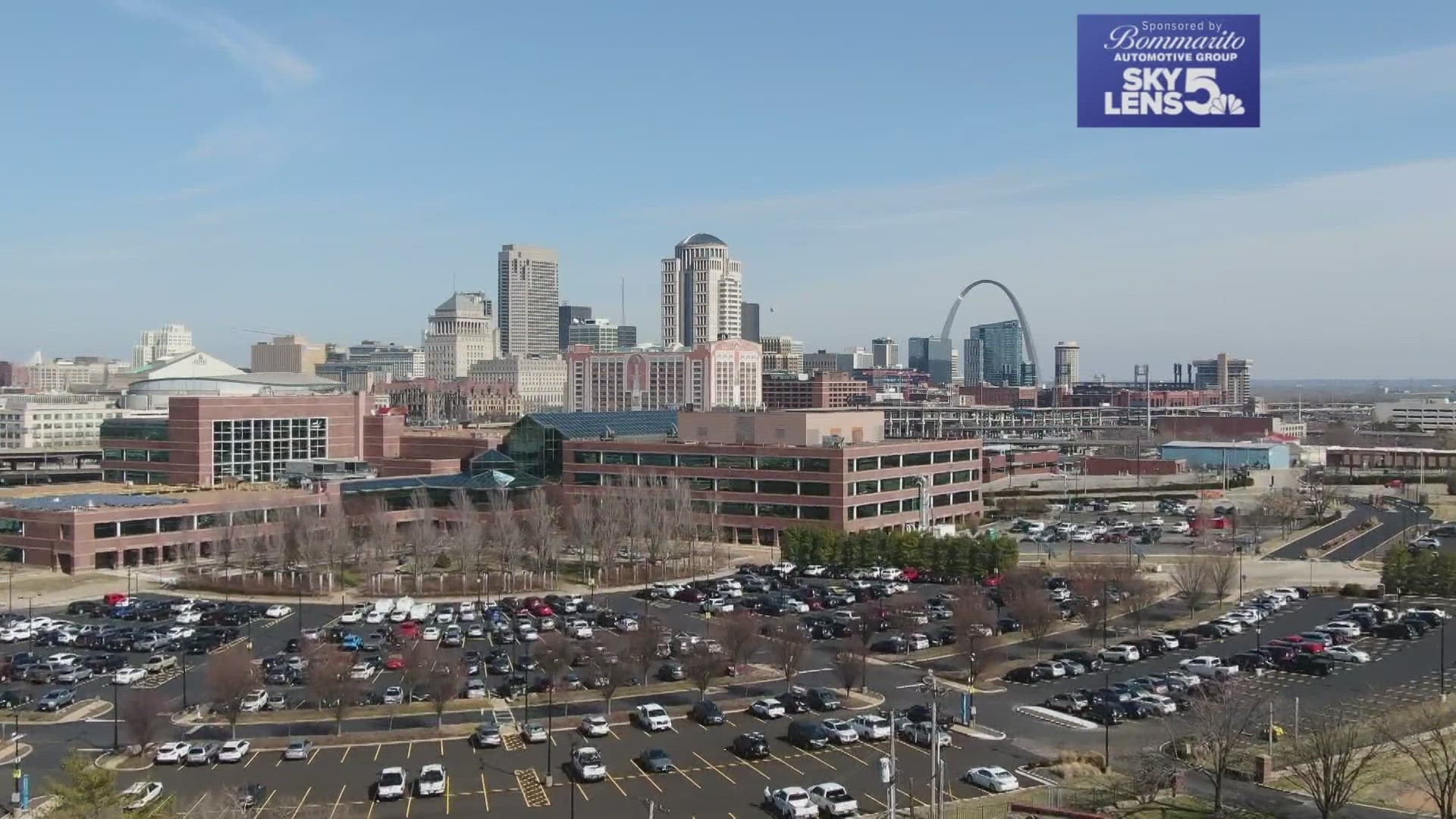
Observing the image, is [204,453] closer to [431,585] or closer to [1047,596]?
[431,585]

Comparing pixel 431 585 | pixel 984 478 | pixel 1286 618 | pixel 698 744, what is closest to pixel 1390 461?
pixel 984 478

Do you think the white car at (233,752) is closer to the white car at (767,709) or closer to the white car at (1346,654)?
the white car at (767,709)

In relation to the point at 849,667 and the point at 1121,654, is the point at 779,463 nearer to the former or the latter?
the point at 1121,654

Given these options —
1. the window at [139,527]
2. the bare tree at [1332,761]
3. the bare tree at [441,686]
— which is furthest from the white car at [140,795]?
the window at [139,527]

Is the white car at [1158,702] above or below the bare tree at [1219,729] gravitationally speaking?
below

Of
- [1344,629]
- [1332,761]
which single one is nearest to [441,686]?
[1332,761]

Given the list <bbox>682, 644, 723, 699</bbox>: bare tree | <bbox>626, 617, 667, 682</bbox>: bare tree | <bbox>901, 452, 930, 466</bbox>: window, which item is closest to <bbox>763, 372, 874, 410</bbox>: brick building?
<bbox>901, 452, 930, 466</bbox>: window
